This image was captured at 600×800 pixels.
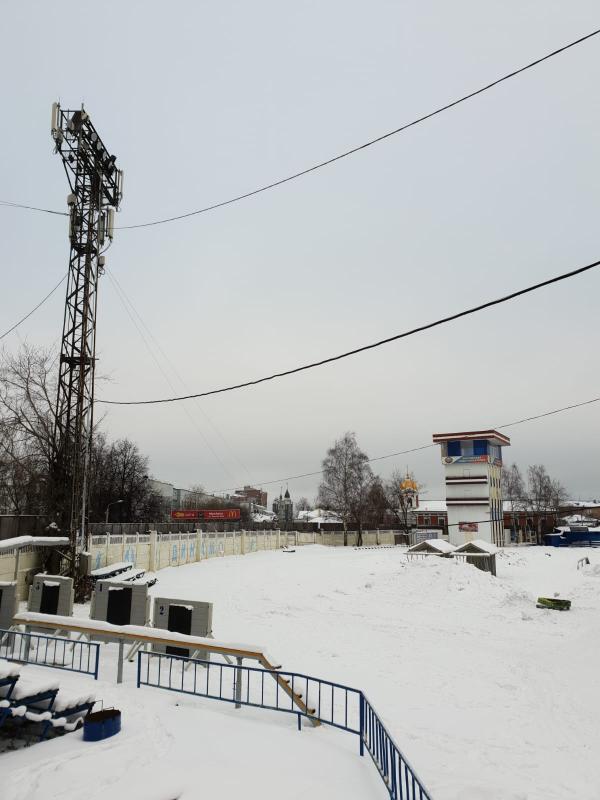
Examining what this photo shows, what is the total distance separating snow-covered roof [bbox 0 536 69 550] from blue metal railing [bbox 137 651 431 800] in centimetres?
832

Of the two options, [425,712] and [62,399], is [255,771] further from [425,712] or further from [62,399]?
[62,399]

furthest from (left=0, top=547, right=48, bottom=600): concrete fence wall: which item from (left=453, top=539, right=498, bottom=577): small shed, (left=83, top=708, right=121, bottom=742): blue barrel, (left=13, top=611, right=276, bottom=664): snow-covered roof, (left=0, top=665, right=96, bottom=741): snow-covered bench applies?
(left=453, top=539, right=498, bottom=577): small shed

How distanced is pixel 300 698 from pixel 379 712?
2974mm

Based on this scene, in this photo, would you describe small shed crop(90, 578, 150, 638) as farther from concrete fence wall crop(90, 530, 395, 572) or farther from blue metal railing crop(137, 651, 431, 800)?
concrete fence wall crop(90, 530, 395, 572)

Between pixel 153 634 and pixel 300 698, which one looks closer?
pixel 300 698

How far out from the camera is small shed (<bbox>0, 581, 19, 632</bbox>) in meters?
12.5

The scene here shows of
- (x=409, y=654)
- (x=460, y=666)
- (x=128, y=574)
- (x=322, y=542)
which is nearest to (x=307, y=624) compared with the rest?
(x=409, y=654)

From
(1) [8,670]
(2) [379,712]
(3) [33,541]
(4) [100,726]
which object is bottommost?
(2) [379,712]

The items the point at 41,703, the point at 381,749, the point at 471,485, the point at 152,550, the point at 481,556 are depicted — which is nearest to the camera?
the point at 381,749

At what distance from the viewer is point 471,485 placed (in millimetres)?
66000

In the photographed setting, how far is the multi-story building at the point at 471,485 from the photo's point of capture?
6481cm

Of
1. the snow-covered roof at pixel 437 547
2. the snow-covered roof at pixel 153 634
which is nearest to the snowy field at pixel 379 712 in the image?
the snow-covered roof at pixel 153 634

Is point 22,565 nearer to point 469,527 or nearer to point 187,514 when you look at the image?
point 187,514

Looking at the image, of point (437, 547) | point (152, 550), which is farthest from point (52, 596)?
point (437, 547)
